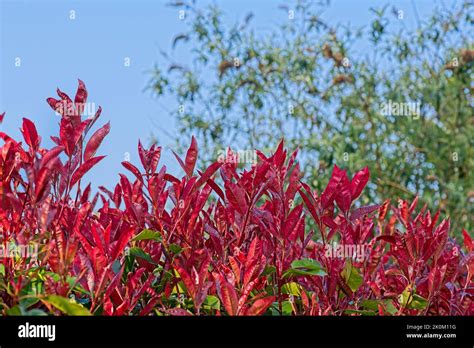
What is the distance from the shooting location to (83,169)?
1.29 metres

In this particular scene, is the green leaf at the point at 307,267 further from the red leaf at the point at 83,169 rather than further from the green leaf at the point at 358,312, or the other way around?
the red leaf at the point at 83,169

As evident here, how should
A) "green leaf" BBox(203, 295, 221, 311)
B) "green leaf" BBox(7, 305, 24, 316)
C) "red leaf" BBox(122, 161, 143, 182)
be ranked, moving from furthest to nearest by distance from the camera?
"red leaf" BBox(122, 161, 143, 182) < "green leaf" BBox(203, 295, 221, 311) < "green leaf" BBox(7, 305, 24, 316)

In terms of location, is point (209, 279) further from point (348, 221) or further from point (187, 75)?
point (187, 75)

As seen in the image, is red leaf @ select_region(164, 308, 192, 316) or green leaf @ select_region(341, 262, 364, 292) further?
green leaf @ select_region(341, 262, 364, 292)

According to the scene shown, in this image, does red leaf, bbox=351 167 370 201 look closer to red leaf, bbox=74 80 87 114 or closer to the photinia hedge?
the photinia hedge

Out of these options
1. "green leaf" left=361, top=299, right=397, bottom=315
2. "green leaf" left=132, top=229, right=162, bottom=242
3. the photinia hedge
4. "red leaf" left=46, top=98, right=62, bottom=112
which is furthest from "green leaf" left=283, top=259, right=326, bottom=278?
"red leaf" left=46, top=98, right=62, bottom=112

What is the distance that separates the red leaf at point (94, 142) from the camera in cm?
131

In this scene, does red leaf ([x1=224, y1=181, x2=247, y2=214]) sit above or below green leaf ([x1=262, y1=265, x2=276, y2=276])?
above

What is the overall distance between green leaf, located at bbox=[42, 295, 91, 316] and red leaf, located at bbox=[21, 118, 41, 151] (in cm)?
37

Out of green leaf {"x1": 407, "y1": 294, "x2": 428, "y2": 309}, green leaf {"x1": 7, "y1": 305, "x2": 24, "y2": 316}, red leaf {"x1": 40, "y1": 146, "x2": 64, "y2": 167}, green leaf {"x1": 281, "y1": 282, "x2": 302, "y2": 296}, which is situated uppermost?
red leaf {"x1": 40, "y1": 146, "x2": 64, "y2": 167}

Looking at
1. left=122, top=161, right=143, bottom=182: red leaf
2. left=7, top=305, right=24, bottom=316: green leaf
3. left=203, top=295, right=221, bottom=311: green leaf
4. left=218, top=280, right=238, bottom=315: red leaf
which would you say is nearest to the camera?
left=7, top=305, right=24, bottom=316: green leaf

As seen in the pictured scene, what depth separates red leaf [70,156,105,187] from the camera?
1283 millimetres

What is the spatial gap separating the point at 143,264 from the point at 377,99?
5.02 metres
